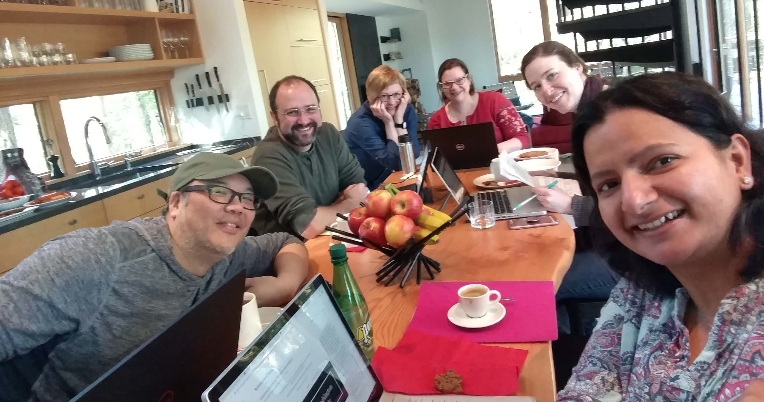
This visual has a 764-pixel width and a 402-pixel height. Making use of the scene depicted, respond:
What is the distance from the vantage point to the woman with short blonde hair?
10.5 feet

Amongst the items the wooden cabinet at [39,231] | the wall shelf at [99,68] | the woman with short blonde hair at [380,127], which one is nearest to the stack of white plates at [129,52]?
the wall shelf at [99,68]

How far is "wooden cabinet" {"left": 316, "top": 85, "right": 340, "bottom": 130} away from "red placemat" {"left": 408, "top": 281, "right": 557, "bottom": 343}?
4.57 m

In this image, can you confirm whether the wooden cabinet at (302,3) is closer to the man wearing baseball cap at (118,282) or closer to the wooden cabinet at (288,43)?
the wooden cabinet at (288,43)

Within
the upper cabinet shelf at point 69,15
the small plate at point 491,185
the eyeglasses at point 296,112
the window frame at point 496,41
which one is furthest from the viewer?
the window frame at point 496,41

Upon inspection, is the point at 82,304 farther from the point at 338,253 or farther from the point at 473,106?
the point at 473,106

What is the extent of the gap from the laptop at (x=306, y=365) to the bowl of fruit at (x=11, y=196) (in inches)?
106

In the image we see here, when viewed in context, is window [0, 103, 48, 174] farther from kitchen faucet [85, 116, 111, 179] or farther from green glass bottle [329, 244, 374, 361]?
green glass bottle [329, 244, 374, 361]

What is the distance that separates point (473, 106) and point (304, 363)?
2.80 m

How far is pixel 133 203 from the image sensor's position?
10.8ft

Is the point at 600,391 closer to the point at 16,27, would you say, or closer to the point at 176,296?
the point at 176,296

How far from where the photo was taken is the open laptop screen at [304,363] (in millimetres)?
600

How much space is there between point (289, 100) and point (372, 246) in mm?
1108

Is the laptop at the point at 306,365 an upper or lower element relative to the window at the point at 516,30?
lower

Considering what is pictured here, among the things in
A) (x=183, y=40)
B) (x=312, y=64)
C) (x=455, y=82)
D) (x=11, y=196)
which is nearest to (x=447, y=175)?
(x=455, y=82)
